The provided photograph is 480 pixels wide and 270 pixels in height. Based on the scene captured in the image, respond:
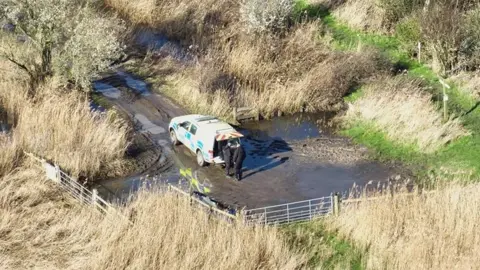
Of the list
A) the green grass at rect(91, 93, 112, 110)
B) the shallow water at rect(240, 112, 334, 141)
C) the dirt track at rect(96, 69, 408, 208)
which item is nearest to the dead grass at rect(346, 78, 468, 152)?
the shallow water at rect(240, 112, 334, 141)

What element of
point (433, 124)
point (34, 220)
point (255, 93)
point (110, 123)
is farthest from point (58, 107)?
point (433, 124)

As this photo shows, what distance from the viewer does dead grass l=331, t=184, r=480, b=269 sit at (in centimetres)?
1366

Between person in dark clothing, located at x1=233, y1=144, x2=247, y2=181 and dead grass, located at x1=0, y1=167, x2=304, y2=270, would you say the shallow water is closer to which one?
person in dark clothing, located at x1=233, y1=144, x2=247, y2=181

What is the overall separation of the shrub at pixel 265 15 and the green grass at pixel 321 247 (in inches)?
645

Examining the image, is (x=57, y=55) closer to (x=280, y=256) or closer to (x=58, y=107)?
(x=58, y=107)

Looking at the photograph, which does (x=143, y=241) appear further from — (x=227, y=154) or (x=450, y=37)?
(x=450, y=37)

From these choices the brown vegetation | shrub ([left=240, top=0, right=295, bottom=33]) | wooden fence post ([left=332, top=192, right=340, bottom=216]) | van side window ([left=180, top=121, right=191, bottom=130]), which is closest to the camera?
wooden fence post ([left=332, top=192, right=340, bottom=216])

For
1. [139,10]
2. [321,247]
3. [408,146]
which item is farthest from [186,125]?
[139,10]

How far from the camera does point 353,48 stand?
104ft

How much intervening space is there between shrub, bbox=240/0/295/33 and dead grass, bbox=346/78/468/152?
272 inches

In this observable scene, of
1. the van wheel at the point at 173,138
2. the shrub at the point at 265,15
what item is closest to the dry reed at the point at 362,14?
the shrub at the point at 265,15

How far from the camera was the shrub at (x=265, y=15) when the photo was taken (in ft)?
104

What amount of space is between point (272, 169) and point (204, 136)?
259 cm

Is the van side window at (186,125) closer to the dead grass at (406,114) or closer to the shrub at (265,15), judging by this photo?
the dead grass at (406,114)
